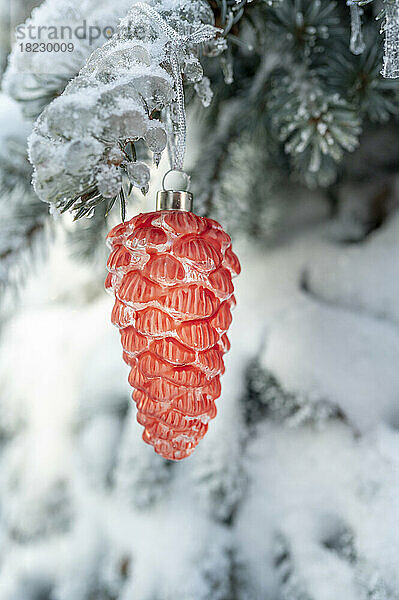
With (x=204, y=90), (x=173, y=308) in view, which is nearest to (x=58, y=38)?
(x=204, y=90)

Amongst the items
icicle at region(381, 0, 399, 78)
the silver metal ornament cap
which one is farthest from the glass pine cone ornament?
icicle at region(381, 0, 399, 78)

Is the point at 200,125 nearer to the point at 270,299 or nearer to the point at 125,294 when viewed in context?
the point at 270,299

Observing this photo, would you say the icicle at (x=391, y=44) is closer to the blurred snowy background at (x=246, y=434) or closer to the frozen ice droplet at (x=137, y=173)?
the frozen ice droplet at (x=137, y=173)

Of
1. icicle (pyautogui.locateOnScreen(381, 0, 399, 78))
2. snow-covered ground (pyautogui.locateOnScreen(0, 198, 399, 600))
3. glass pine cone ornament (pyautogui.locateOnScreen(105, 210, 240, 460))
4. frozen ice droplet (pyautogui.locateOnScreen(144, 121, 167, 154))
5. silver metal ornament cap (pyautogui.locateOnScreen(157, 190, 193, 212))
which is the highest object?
icicle (pyautogui.locateOnScreen(381, 0, 399, 78))

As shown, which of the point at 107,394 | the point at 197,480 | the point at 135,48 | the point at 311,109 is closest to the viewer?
the point at 135,48

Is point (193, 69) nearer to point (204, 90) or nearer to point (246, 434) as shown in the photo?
point (204, 90)

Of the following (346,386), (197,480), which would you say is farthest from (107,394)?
(346,386)

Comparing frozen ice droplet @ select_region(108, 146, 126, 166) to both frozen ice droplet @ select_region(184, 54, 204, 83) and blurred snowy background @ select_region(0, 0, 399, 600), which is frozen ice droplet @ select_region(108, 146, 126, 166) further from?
blurred snowy background @ select_region(0, 0, 399, 600)
